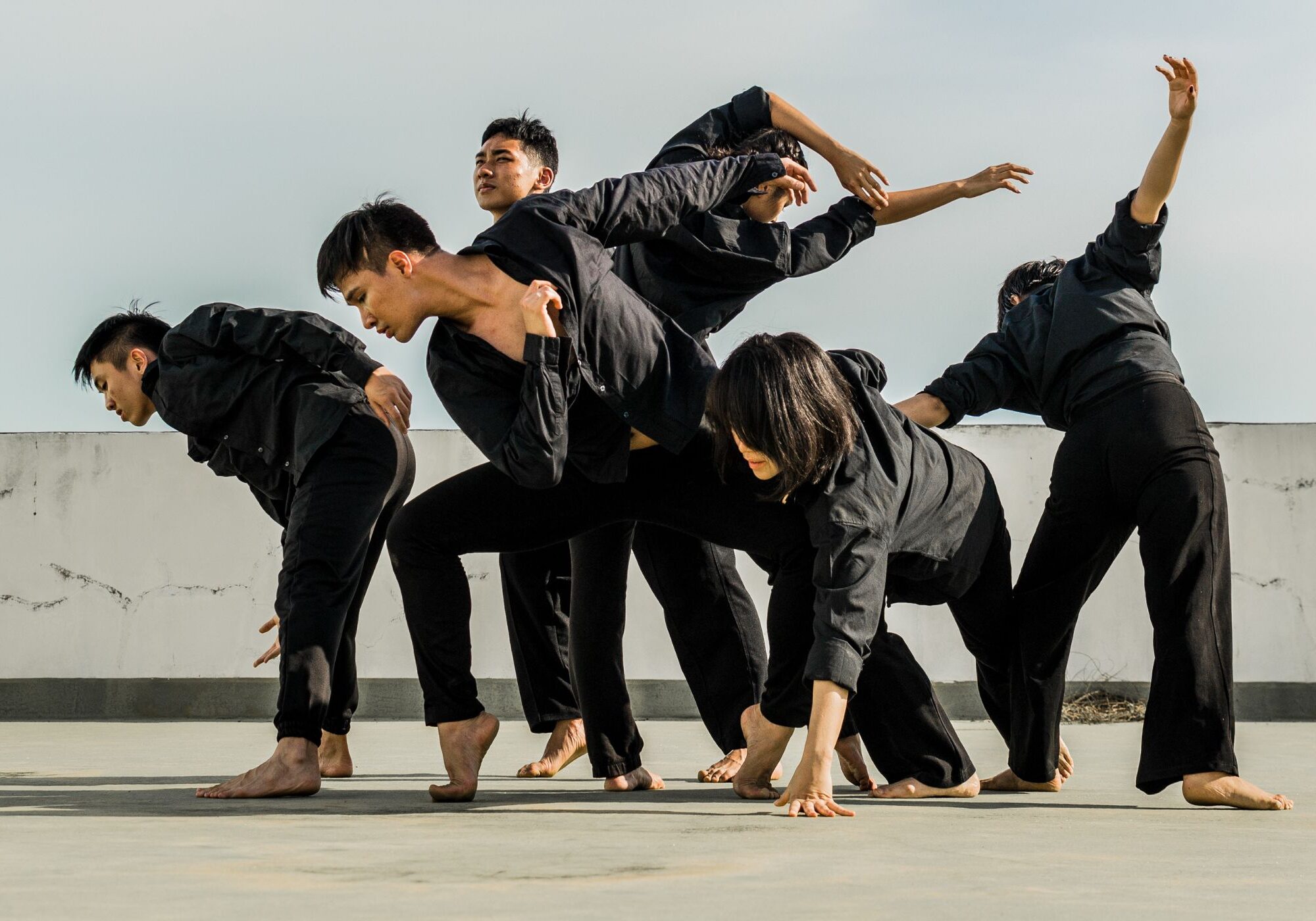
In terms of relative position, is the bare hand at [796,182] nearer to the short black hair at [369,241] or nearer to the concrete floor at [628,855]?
the short black hair at [369,241]

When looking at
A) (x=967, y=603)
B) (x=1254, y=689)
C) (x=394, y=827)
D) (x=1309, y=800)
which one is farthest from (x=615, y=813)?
(x=1254, y=689)

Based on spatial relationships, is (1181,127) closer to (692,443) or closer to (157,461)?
(692,443)

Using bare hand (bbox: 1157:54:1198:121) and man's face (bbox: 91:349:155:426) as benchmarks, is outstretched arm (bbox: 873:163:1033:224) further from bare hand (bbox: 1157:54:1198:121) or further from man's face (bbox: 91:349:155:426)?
man's face (bbox: 91:349:155:426)

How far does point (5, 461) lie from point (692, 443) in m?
5.21

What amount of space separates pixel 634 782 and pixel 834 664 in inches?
34.5

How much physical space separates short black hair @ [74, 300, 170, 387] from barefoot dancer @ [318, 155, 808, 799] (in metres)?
0.87

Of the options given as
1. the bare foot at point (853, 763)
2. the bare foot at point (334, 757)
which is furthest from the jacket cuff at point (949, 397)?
the bare foot at point (334, 757)

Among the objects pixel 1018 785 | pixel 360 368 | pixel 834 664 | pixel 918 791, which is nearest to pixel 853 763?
pixel 918 791

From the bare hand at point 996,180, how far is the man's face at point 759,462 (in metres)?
1.08

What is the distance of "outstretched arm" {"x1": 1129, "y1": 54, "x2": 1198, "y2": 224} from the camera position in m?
3.05

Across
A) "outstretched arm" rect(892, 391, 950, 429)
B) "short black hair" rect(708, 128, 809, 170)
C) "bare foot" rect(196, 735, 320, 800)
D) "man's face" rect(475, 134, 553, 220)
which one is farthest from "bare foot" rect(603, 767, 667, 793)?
"man's face" rect(475, 134, 553, 220)

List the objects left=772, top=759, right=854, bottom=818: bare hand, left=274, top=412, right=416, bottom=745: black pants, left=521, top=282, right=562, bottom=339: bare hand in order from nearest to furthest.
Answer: left=772, top=759, right=854, bottom=818: bare hand
left=521, top=282, right=562, bottom=339: bare hand
left=274, top=412, right=416, bottom=745: black pants

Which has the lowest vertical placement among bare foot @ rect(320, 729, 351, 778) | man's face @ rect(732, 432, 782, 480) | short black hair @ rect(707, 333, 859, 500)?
bare foot @ rect(320, 729, 351, 778)

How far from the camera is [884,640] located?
3.19 meters
